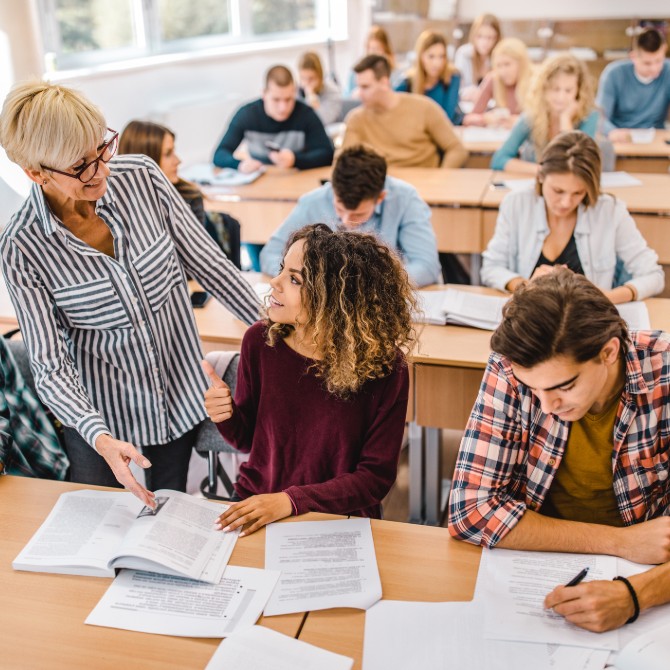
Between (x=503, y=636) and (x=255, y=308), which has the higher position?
(x=255, y=308)

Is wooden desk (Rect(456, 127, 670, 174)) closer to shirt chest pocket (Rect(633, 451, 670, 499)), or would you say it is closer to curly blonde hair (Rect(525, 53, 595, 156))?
curly blonde hair (Rect(525, 53, 595, 156))

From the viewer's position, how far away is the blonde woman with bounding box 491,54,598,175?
13.1 ft

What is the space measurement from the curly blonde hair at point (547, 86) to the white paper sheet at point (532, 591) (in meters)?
3.08

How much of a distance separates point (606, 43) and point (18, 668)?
839 cm

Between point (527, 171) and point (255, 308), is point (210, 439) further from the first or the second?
point (527, 171)

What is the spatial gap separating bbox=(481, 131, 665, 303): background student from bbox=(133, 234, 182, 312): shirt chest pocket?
130cm

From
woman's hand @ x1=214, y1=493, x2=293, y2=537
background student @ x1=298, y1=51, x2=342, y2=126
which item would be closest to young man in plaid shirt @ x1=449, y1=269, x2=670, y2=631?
woman's hand @ x1=214, y1=493, x2=293, y2=537

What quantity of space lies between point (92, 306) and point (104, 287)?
0.06m

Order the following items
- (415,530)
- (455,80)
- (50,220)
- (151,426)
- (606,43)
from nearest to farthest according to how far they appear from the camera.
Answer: (415,530) → (50,220) → (151,426) → (455,80) → (606,43)

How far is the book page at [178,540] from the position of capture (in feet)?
4.78

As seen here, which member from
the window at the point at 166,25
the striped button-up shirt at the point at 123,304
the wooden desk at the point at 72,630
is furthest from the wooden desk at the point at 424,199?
the wooden desk at the point at 72,630

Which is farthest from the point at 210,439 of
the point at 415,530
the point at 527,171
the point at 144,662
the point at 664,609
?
the point at 527,171

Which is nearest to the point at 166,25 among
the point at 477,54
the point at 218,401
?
the point at 477,54

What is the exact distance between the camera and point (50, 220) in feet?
5.77
